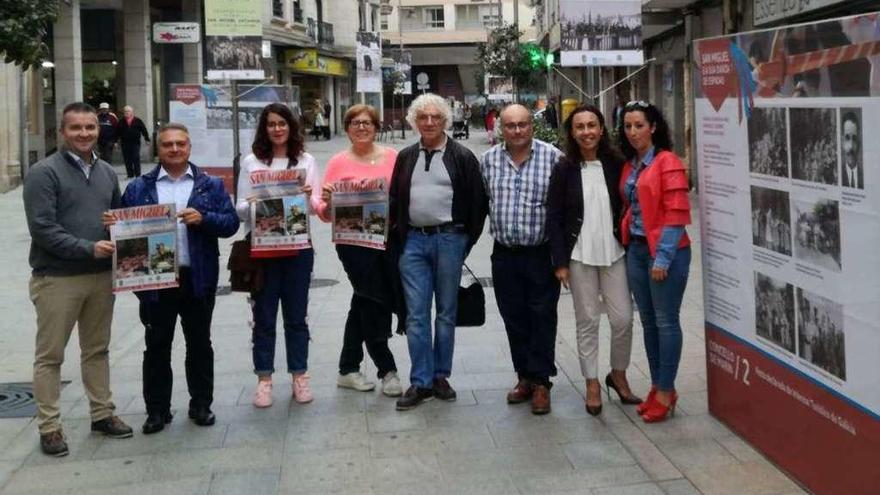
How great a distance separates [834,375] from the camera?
4199 millimetres

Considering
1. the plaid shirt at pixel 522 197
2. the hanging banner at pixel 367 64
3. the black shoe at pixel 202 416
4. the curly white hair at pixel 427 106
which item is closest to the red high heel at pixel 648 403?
the plaid shirt at pixel 522 197

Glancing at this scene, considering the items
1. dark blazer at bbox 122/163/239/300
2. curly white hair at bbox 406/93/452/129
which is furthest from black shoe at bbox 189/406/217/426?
curly white hair at bbox 406/93/452/129

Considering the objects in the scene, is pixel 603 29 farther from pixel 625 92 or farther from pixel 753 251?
pixel 625 92

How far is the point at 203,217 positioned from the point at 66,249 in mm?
752

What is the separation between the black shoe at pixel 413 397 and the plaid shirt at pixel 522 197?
1046 millimetres

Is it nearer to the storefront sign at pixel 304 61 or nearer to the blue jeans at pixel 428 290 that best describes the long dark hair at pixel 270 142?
the blue jeans at pixel 428 290

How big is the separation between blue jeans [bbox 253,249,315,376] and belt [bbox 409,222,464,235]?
73 centimetres

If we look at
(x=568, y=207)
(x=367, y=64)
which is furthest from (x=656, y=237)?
(x=367, y=64)

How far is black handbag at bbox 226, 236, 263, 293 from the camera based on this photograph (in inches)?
240

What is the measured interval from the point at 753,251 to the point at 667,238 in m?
0.57

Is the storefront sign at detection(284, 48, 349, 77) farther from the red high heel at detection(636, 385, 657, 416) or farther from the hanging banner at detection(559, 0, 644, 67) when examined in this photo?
the red high heel at detection(636, 385, 657, 416)

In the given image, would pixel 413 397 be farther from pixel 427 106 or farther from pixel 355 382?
pixel 427 106

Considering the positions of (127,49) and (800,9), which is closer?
(800,9)

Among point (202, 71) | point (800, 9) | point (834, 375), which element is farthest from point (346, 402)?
point (202, 71)
